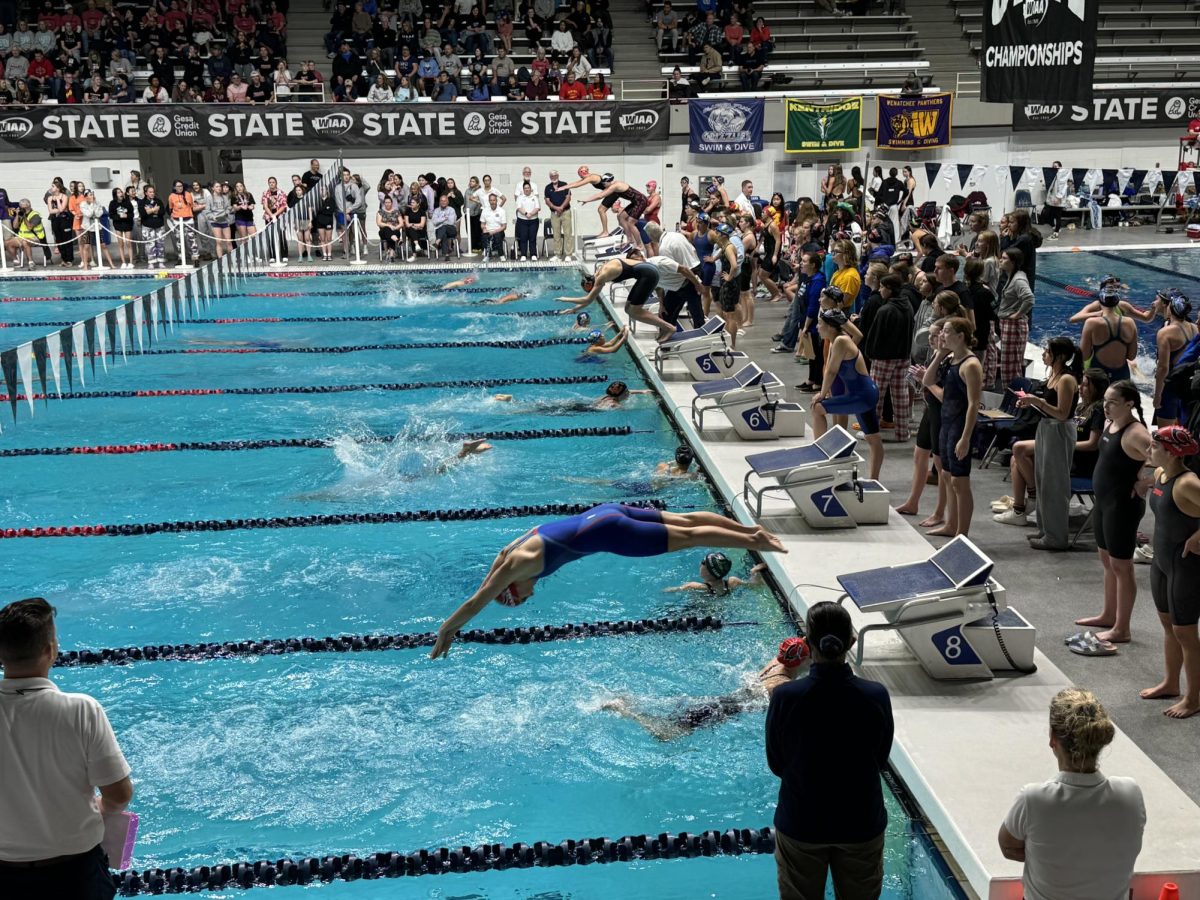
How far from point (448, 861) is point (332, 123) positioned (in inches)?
788

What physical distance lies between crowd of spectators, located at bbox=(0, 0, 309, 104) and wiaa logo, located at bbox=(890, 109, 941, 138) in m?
11.3

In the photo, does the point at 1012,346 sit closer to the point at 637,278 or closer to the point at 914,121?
the point at 637,278

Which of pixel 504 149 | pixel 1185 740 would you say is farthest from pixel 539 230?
pixel 1185 740

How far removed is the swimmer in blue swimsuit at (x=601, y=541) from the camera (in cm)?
521

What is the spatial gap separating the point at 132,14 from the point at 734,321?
18019 mm

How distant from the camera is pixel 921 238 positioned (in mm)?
10398

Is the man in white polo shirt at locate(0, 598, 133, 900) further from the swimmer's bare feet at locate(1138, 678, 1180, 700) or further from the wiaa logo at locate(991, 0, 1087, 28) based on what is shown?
the wiaa logo at locate(991, 0, 1087, 28)

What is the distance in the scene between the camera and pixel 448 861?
455 cm

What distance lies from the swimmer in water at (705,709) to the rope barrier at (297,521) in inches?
103

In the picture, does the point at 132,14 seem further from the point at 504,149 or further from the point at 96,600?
the point at 96,600

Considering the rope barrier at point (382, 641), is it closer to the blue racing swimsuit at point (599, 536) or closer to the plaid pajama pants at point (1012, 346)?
the blue racing swimsuit at point (599, 536)

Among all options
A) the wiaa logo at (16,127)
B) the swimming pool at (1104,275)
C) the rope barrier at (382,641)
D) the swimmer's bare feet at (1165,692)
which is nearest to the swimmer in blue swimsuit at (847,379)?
the rope barrier at (382,641)

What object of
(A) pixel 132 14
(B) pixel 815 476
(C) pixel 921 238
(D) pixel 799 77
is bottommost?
(B) pixel 815 476

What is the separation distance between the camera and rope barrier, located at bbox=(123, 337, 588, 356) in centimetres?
1419
